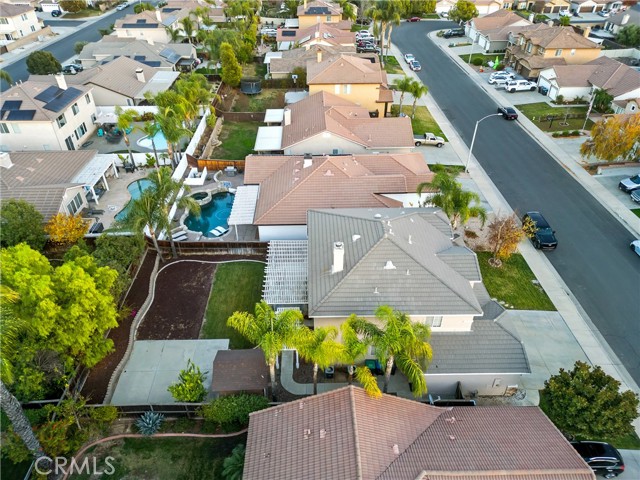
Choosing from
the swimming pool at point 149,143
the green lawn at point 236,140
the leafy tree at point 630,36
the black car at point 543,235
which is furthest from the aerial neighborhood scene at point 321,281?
the leafy tree at point 630,36

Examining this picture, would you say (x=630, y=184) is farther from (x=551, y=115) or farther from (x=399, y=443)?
(x=399, y=443)

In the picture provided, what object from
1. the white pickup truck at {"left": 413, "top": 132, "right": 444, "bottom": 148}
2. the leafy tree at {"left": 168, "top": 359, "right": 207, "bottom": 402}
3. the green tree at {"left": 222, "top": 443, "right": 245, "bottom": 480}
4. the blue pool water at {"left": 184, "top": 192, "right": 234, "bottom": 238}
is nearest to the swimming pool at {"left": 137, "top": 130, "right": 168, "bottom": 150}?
the blue pool water at {"left": 184, "top": 192, "right": 234, "bottom": 238}

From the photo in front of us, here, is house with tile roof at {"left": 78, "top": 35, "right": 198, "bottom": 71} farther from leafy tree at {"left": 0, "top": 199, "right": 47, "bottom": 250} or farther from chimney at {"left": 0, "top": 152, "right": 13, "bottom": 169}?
leafy tree at {"left": 0, "top": 199, "right": 47, "bottom": 250}

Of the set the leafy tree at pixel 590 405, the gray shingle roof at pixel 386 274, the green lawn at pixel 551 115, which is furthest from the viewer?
the green lawn at pixel 551 115

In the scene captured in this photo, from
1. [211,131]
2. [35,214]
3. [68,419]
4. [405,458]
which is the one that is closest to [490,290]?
[405,458]

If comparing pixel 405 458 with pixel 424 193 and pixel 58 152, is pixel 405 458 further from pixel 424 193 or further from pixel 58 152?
pixel 58 152

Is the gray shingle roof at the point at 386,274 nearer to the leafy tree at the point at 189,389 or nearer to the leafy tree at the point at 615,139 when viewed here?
the leafy tree at the point at 189,389
